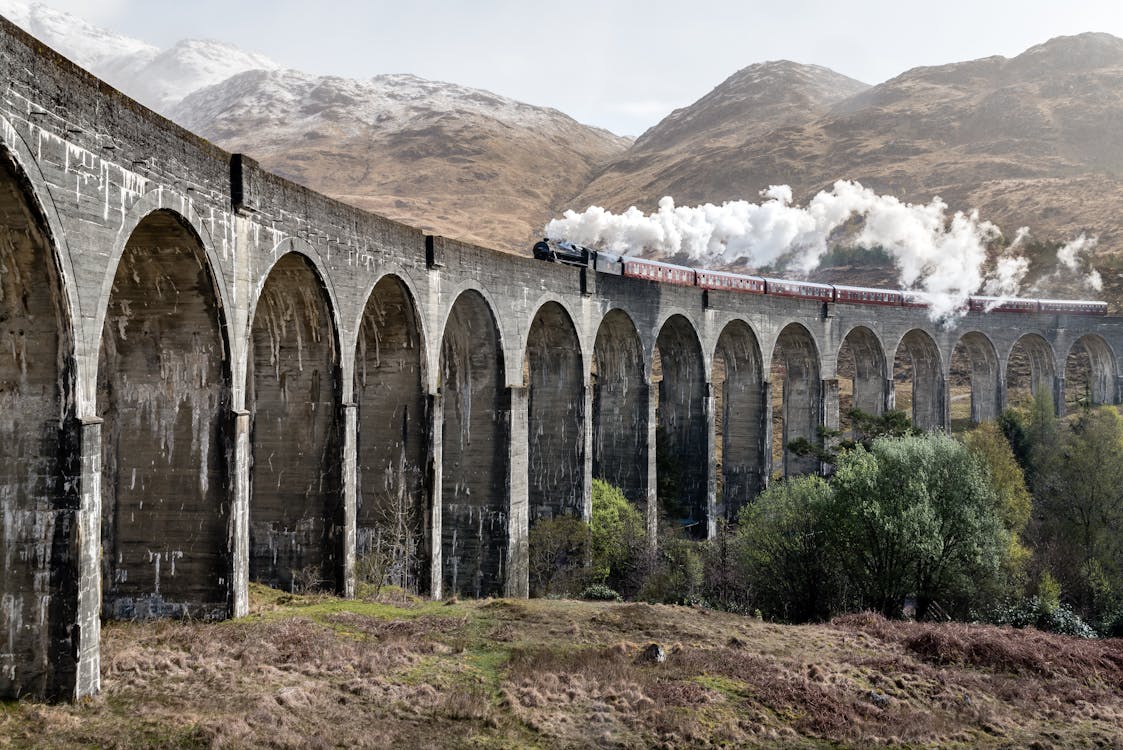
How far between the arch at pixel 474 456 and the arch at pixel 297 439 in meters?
7.03

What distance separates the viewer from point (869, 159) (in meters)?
127

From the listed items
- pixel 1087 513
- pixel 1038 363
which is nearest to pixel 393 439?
pixel 1087 513

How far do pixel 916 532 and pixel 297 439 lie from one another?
16.6 meters

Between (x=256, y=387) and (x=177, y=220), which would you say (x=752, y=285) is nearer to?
(x=256, y=387)

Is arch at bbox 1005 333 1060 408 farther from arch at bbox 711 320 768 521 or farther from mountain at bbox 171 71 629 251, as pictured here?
mountain at bbox 171 71 629 251

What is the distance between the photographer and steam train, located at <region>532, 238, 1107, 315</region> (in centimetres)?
3165

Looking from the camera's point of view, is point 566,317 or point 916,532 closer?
point 916,532

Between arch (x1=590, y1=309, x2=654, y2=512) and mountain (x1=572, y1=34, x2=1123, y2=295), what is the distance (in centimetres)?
6980

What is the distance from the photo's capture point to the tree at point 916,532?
24266mm

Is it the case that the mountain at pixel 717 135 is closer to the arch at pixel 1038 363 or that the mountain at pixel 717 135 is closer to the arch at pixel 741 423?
the arch at pixel 1038 363

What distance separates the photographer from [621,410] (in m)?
34.7

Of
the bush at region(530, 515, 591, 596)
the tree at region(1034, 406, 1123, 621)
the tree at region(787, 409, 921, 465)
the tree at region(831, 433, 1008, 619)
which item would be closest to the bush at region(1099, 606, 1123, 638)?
the tree at region(1034, 406, 1123, 621)

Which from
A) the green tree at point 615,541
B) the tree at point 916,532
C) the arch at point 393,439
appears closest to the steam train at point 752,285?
the green tree at point 615,541

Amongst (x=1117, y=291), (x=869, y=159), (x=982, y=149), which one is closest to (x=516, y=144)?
(x=869, y=159)
